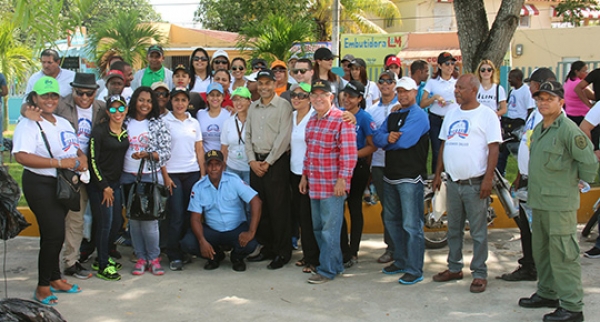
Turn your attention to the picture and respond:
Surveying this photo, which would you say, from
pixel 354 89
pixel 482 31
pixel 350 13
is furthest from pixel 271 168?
pixel 350 13

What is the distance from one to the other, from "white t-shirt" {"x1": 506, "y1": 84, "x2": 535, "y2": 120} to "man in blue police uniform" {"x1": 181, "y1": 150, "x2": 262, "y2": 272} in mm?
4948

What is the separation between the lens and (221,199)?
6496 mm

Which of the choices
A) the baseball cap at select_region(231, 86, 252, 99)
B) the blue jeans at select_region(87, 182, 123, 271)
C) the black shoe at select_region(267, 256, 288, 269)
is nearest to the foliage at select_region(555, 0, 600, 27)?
the baseball cap at select_region(231, 86, 252, 99)

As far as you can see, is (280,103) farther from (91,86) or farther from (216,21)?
(216,21)

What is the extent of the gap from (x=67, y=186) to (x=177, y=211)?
4.78 ft

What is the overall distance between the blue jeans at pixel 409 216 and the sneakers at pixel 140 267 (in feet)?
8.41

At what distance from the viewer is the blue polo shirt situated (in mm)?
6465

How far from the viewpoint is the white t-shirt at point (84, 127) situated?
609cm

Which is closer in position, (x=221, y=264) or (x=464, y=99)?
(x=464, y=99)

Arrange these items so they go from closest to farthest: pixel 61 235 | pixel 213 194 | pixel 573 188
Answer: pixel 573 188
pixel 61 235
pixel 213 194

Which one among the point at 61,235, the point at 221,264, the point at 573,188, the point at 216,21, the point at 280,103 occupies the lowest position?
the point at 221,264

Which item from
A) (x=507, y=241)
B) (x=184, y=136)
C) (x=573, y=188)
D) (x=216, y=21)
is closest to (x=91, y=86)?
(x=184, y=136)

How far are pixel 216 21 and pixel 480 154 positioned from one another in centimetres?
3306

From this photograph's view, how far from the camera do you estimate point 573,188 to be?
4.88 metres
